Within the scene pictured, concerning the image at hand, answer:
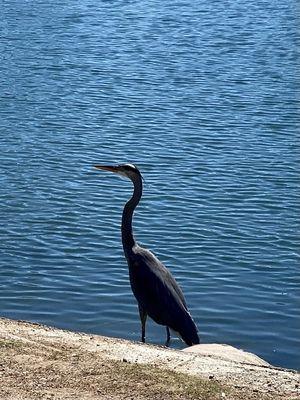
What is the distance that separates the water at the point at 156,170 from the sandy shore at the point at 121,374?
3.29 metres

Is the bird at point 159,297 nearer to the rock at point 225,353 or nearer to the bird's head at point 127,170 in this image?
the bird's head at point 127,170

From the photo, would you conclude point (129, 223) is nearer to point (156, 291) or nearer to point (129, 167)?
point (129, 167)

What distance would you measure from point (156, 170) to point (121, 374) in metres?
10.1

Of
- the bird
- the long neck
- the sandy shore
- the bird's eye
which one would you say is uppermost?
the bird's eye

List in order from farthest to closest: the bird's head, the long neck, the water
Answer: the water < the bird's head < the long neck

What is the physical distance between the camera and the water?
13.4 m

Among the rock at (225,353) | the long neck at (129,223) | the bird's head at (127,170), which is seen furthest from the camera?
the bird's head at (127,170)

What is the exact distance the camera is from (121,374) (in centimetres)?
813

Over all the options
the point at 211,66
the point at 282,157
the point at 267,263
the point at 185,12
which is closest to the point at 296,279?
the point at 267,263

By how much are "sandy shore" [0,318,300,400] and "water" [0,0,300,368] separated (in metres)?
3.29

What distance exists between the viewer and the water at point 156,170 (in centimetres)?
1338

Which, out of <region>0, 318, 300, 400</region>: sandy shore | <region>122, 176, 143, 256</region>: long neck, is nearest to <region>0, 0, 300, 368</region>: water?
<region>122, 176, 143, 256</region>: long neck

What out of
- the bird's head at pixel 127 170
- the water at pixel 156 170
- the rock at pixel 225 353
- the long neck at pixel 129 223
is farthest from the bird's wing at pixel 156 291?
the rock at pixel 225 353

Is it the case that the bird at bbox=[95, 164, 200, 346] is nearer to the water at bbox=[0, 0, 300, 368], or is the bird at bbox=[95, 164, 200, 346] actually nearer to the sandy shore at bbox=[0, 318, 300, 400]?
the water at bbox=[0, 0, 300, 368]
